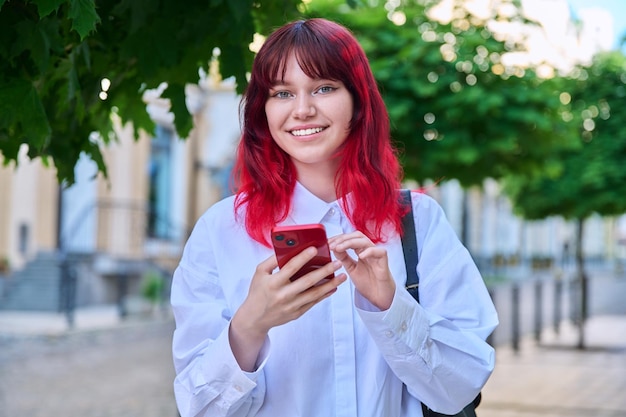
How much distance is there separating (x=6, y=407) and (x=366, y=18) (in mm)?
4858

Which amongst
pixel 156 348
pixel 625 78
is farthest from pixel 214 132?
pixel 625 78

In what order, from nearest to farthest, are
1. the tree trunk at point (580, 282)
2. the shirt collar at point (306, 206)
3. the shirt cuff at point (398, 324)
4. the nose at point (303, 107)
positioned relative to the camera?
1. the shirt cuff at point (398, 324)
2. the nose at point (303, 107)
3. the shirt collar at point (306, 206)
4. the tree trunk at point (580, 282)

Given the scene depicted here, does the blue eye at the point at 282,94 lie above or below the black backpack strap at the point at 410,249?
above

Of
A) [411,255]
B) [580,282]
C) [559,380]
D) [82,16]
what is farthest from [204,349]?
[580,282]

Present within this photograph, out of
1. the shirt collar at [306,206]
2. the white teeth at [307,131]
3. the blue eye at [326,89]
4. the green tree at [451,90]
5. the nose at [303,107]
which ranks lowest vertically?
the shirt collar at [306,206]

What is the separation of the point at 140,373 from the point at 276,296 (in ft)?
30.7

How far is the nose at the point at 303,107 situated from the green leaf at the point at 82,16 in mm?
474

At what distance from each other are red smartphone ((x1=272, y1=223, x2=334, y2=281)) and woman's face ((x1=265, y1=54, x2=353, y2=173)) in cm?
34

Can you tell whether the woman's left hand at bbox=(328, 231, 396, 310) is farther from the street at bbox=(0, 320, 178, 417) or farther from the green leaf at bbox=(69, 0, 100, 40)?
the street at bbox=(0, 320, 178, 417)

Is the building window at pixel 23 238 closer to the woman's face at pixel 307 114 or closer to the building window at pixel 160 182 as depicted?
the building window at pixel 160 182

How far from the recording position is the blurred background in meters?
2.68

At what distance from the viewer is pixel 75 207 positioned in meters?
20.7

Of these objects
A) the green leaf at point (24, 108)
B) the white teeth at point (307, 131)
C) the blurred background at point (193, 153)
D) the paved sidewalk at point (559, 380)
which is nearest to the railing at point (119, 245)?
the blurred background at point (193, 153)

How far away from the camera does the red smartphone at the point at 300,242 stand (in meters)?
1.66
